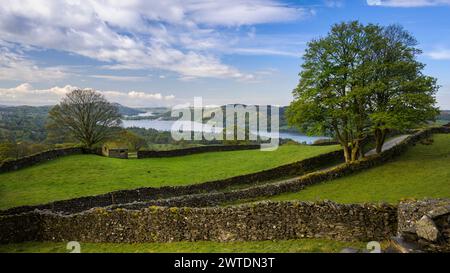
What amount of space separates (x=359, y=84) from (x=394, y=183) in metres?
8.40

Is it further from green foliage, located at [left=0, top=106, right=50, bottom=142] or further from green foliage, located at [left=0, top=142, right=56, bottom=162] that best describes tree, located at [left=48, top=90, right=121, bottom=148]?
green foliage, located at [left=0, top=106, right=50, bottom=142]

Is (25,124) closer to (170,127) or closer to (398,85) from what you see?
(170,127)

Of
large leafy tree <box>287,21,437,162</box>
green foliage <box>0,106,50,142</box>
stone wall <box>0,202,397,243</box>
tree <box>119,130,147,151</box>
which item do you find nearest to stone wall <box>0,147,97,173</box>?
stone wall <box>0,202,397,243</box>

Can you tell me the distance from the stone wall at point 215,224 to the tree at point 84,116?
98.1ft

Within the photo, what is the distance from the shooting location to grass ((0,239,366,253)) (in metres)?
9.64

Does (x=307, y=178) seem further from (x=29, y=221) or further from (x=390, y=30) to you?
(x=29, y=221)

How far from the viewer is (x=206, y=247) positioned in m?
10.9

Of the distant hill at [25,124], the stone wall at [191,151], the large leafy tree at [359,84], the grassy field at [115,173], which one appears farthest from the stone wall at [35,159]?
the distant hill at [25,124]

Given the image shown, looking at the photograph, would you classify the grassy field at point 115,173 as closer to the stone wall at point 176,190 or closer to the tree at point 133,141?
the stone wall at point 176,190

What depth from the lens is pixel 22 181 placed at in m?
24.7

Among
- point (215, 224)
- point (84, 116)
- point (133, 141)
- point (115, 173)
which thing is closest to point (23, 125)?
point (133, 141)

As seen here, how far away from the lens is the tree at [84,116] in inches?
1672
